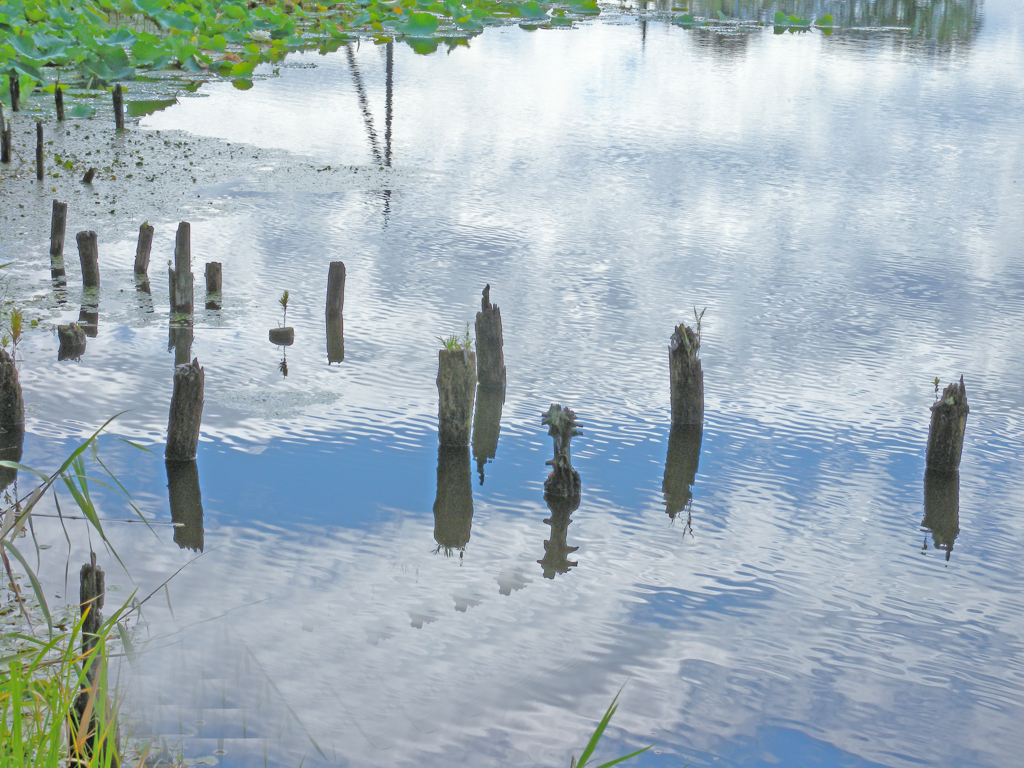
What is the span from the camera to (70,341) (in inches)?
465

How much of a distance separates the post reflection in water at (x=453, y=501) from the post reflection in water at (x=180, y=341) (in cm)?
371

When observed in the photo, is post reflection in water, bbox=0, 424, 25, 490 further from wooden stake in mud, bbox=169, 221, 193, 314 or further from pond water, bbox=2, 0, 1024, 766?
wooden stake in mud, bbox=169, 221, 193, 314

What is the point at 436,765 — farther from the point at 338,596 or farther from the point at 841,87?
the point at 841,87

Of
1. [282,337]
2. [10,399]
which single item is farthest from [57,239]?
[10,399]

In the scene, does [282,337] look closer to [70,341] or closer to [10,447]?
[70,341]

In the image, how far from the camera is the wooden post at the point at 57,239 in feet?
46.9

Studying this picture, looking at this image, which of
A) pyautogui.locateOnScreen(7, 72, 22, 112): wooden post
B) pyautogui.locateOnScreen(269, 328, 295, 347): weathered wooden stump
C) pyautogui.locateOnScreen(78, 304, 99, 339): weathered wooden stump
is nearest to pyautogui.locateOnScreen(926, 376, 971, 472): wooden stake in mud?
pyautogui.locateOnScreen(269, 328, 295, 347): weathered wooden stump

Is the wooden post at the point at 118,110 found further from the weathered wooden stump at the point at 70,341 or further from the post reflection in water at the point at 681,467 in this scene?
the post reflection in water at the point at 681,467

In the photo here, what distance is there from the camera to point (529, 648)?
7.45 m

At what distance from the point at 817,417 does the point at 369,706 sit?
6357mm

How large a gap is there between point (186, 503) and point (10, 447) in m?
1.88

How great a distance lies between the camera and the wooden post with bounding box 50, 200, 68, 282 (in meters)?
14.3

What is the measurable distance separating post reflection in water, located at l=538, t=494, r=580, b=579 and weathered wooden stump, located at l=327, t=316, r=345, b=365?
3994 millimetres

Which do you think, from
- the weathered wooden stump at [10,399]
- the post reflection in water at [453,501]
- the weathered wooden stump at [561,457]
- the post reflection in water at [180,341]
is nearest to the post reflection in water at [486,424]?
the post reflection in water at [453,501]
